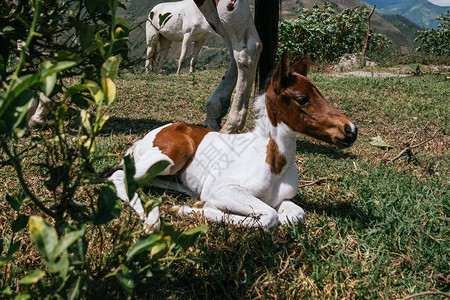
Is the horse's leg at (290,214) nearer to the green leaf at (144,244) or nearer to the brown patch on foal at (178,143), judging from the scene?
the brown patch on foal at (178,143)

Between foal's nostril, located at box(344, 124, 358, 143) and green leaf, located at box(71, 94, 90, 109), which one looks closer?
green leaf, located at box(71, 94, 90, 109)

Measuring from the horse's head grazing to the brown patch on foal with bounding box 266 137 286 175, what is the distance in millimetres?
146

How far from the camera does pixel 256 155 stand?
2.23 metres

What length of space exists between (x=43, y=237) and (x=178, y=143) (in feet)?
5.31

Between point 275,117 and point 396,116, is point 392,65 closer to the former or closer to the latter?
point 396,116

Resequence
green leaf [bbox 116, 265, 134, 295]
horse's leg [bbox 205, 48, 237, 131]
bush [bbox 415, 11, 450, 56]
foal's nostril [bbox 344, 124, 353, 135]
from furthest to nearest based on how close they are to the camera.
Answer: bush [bbox 415, 11, 450, 56] → horse's leg [bbox 205, 48, 237, 131] → foal's nostril [bbox 344, 124, 353, 135] → green leaf [bbox 116, 265, 134, 295]

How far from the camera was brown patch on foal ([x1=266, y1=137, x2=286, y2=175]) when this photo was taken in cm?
211

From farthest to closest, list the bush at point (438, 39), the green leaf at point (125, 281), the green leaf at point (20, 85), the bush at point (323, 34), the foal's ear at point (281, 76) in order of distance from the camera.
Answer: the bush at point (438, 39) → the bush at point (323, 34) → the foal's ear at point (281, 76) → the green leaf at point (125, 281) → the green leaf at point (20, 85)

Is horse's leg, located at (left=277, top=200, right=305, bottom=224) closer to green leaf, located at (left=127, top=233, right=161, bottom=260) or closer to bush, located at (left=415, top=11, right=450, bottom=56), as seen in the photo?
green leaf, located at (left=127, top=233, right=161, bottom=260)

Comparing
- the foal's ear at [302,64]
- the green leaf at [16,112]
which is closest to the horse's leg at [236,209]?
the foal's ear at [302,64]

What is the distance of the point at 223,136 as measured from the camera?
250 centimetres

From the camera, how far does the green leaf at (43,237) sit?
781 mm

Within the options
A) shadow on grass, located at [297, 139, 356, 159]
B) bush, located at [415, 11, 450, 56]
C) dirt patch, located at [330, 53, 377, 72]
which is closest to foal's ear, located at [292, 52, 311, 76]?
shadow on grass, located at [297, 139, 356, 159]

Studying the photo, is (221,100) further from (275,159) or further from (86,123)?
(86,123)
